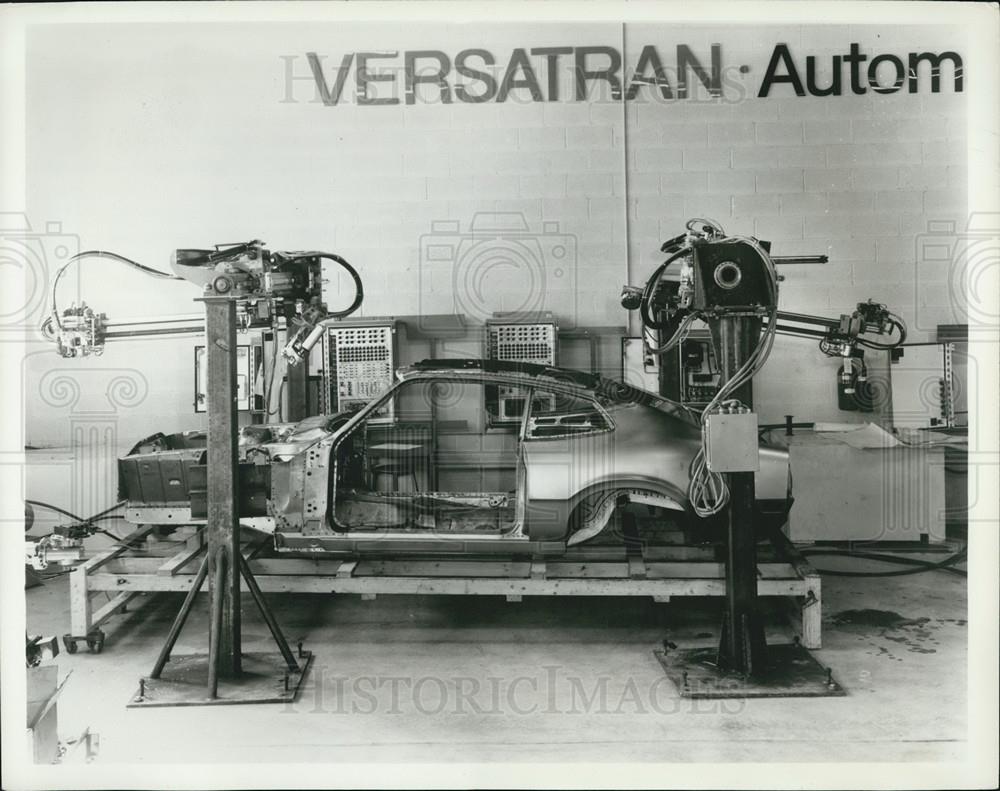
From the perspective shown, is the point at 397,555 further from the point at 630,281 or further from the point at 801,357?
the point at 801,357

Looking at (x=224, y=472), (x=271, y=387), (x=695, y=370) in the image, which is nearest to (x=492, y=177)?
(x=695, y=370)

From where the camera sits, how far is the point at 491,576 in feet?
15.9

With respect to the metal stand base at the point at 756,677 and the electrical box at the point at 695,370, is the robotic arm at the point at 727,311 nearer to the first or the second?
the metal stand base at the point at 756,677

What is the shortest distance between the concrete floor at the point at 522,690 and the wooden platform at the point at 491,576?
0.33m

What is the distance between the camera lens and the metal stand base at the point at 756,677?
13.6ft

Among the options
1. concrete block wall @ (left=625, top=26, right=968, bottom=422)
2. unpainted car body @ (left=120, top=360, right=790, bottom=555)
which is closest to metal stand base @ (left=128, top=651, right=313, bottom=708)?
unpainted car body @ (left=120, top=360, right=790, bottom=555)

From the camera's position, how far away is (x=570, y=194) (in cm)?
743

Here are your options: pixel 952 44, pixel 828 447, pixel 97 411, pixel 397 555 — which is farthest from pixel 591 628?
pixel 952 44

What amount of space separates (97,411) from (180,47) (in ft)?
10.6

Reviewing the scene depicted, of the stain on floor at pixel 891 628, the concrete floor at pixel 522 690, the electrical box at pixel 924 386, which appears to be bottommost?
the concrete floor at pixel 522 690

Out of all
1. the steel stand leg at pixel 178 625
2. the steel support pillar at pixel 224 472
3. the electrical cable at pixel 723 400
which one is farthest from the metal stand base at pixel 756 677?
the steel stand leg at pixel 178 625

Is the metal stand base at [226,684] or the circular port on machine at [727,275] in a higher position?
the circular port on machine at [727,275]

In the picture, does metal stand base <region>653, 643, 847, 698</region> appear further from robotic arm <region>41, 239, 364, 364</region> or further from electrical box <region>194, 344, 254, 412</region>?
electrical box <region>194, 344, 254, 412</region>

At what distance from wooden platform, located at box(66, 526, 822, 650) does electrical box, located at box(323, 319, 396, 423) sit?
2.18 metres
